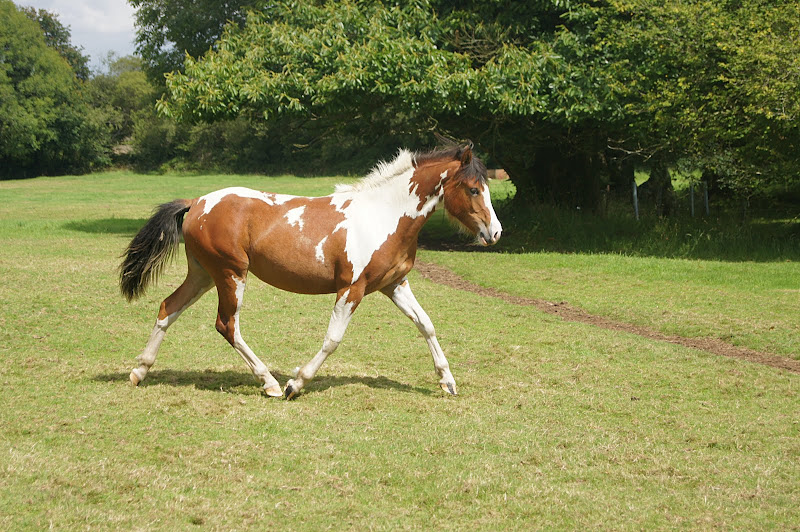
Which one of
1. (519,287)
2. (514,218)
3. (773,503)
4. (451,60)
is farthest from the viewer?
(514,218)

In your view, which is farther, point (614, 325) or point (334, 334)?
point (614, 325)

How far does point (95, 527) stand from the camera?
414 cm

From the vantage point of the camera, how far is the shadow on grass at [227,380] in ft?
23.5

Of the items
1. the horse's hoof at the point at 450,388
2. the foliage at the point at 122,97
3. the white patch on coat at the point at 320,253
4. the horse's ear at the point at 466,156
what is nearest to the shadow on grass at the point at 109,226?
the white patch on coat at the point at 320,253

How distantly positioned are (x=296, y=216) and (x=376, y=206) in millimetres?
715

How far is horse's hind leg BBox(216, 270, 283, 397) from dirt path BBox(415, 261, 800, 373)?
5314mm

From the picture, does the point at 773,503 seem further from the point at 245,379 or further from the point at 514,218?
the point at 514,218

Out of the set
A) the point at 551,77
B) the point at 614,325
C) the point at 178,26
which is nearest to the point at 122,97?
the point at 178,26

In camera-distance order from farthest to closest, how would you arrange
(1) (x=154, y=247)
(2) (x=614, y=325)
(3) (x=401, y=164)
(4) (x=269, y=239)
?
1. (2) (x=614, y=325)
2. (1) (x=154, y=247)
3. (3) (x=401, y=164)
4. (4) (x=269, y=239)

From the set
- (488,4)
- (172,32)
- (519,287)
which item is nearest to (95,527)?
(519,287)

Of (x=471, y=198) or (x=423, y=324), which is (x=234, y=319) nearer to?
(x=423, y=324)

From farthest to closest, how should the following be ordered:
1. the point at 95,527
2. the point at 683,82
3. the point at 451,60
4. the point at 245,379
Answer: the point at 451,60
the point at 683,82
the point at 245,379
the point at 95,527

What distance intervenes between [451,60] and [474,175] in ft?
39.0

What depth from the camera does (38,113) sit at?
56.0m
